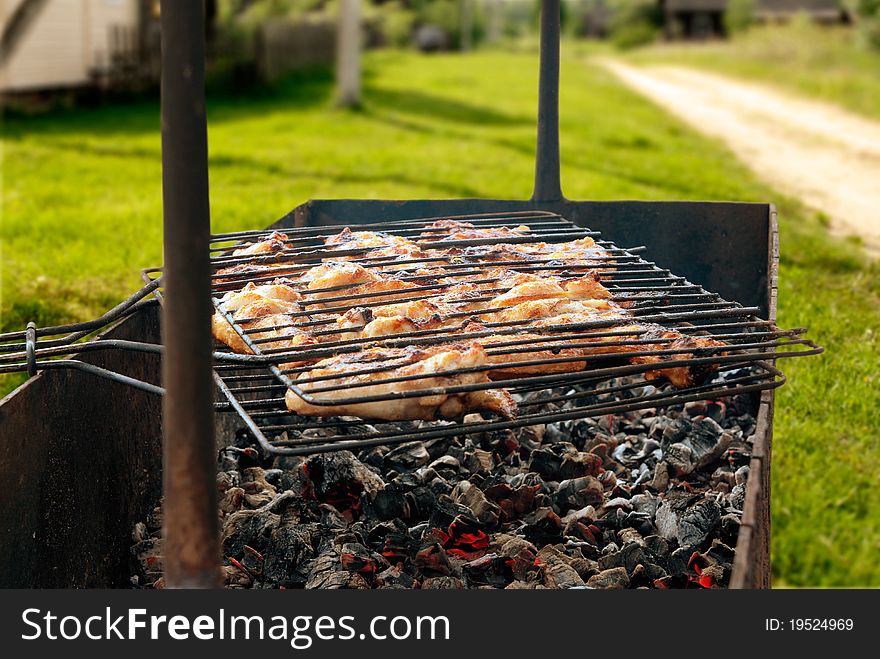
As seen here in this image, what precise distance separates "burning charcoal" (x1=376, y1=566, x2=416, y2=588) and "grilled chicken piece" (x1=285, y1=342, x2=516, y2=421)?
0.80 m

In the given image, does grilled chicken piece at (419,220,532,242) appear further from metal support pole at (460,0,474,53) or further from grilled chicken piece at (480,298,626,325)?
metal support pole at (460,0,474,53)

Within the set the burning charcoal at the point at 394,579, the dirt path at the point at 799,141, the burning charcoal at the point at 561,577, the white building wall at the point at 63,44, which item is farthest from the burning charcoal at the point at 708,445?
the white building wall at the point at 63,44

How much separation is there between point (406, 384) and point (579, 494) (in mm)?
1463

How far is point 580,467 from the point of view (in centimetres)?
404

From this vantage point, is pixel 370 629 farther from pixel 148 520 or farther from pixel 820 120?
pixel 820 120

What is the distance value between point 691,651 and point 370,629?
0.68 meters

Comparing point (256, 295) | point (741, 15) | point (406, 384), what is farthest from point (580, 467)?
point (741, 15)

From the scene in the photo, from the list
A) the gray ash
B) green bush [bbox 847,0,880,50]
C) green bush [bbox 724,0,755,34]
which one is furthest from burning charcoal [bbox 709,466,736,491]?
Answer: green bush [bbox 724,0,755,34]

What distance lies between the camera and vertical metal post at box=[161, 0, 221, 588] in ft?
6.27

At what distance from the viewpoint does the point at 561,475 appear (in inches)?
158

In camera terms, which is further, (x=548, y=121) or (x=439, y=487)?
(x=548, y=121)

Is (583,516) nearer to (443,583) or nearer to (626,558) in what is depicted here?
(626,558)

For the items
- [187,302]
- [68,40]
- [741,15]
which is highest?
[741,15]

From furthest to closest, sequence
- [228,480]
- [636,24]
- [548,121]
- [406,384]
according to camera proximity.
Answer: [636,24] < [548,121] < [228,480] < [406,384]
